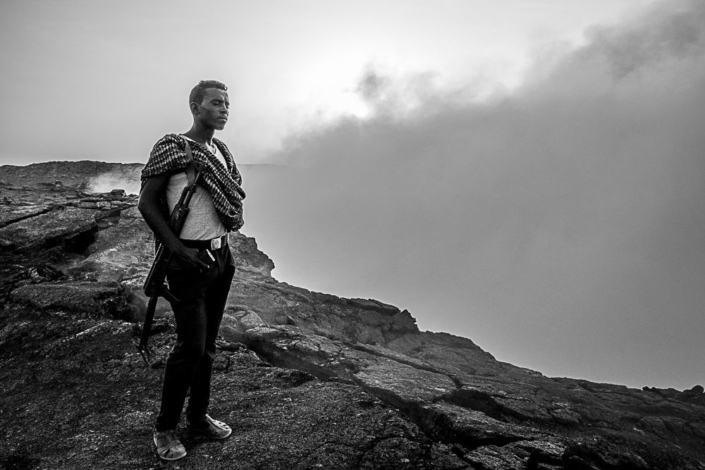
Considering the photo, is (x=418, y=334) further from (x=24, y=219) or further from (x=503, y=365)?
(x=24, y=219)

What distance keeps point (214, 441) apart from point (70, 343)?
3.29 m

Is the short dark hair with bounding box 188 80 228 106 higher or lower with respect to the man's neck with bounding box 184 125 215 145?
higher

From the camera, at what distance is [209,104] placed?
297cm

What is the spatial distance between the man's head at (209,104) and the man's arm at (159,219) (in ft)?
1.75

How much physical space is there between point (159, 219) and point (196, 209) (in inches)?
9.9

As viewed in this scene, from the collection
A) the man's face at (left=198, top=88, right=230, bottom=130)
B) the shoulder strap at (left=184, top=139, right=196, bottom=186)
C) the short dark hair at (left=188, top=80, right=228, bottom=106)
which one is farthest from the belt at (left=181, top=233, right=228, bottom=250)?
the short dark hair at (left=188, top=80, right=228, bottom=106)

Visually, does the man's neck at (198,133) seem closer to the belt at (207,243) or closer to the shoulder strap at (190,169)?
the shoulder strap at (190,169)

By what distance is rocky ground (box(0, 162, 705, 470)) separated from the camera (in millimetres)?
3306

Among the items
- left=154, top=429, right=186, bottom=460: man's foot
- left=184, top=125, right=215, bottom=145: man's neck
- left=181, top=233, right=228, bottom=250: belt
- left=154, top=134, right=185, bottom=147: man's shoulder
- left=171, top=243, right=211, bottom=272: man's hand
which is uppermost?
left=184, top=125, right=215, bottom=145: man's neck

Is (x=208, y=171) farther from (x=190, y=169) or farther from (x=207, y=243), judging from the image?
(x=207, y=243)

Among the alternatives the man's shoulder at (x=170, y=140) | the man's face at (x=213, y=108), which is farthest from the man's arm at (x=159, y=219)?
→ the man's face at (x=213, y=108)

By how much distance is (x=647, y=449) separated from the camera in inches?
226

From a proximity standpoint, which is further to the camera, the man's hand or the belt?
the belt

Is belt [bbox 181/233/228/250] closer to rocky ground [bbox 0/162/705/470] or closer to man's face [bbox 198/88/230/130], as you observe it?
man's face [bbox 198/88/230/130]
